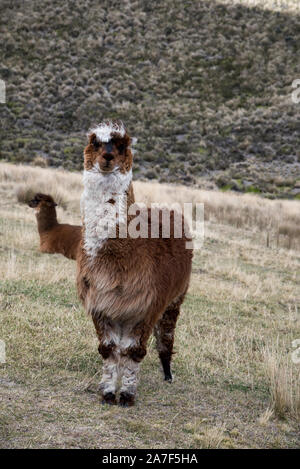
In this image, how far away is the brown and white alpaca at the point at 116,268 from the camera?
3555mm

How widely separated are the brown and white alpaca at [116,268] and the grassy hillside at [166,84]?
21893 millimetres

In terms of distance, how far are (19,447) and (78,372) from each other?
1360mm

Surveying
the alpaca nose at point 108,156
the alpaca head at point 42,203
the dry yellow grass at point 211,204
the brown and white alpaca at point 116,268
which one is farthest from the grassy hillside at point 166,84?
the alpaca nose at point 108,156

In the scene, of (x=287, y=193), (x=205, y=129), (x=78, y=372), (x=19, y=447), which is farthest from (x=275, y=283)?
(x=205, y=129)

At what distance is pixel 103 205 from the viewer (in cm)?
357

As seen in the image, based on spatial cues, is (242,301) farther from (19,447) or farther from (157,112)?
(157,112)

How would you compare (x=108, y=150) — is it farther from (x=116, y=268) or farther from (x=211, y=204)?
(x=211, y=204)

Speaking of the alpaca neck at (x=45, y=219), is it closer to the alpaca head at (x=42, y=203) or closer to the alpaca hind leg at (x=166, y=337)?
the alpaca head at (x=42, y=203)

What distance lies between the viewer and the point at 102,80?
121 feet

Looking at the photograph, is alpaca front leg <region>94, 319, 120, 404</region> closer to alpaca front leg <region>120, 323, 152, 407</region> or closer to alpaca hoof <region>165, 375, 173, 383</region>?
alpaca front leg <region>120, 323, 152, 407</region>

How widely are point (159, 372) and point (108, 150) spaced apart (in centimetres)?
220

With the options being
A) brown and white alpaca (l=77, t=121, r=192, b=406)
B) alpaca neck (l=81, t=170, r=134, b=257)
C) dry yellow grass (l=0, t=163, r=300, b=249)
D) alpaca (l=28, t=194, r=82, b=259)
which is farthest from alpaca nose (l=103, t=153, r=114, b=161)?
dry yellow grass (l=0, t=163, r=300, b=249)

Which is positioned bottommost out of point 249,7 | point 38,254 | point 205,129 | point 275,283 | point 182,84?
point 275,283

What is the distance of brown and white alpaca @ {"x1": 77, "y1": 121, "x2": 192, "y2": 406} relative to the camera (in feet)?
11.7
